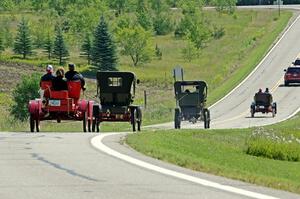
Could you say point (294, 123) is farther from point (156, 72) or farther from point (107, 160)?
point (156, 72)

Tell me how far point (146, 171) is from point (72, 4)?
12479 centimetres

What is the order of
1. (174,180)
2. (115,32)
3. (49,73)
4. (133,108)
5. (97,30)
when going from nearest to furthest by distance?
1. (174,180)
2. (49,73)
3. (133,108)
4. (97,30)
5. (115,32)

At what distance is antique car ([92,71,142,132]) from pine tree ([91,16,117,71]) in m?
56.9

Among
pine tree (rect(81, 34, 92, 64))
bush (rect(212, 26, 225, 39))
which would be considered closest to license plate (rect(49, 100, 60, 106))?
pine tree (rect(81, 34, 92, 64))

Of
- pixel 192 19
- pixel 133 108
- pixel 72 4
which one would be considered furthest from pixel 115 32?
pixel 133 108

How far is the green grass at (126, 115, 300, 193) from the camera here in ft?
47.1

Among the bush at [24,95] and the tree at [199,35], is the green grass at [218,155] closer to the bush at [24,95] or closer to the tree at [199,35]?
the bush at [24,95]

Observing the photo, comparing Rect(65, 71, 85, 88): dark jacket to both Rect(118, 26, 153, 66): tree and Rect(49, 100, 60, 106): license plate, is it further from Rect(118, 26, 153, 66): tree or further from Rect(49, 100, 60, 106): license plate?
Rect(118, 26, 153, 66): tree

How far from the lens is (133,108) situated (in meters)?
30.4

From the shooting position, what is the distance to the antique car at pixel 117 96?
3098 centimetres

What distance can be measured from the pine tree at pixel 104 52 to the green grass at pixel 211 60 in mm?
1374

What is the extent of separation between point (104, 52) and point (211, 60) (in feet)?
43.0

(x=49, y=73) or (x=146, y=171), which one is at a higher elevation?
(x=49, y=73)

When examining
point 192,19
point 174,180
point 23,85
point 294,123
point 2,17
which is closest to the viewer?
point 174,180
